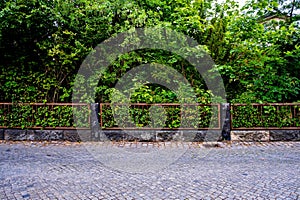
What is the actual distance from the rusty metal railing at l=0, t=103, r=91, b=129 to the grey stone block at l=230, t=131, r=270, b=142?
384cm

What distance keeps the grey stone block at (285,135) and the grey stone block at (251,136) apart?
15 cm

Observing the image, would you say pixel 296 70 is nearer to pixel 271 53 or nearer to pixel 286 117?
pixel 271 53

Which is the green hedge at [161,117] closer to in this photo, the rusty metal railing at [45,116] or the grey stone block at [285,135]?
the rusty metal railing at [45,116]

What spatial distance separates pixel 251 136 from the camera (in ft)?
22.8

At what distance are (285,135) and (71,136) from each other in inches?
215

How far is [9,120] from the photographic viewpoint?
7262 mm

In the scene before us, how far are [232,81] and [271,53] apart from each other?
1.40 m

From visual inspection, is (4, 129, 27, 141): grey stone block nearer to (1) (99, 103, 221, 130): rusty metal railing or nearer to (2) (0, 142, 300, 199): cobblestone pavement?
(2) (0, 142, 300, 199): cobblestone pavement

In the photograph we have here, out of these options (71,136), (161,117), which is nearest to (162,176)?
(161,117)

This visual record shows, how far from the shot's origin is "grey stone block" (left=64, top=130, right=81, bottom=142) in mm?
6996

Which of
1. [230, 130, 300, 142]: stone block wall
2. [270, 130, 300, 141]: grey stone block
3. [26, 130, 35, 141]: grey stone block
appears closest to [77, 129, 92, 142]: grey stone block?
[26, 130, 35, 141]: grey stone block

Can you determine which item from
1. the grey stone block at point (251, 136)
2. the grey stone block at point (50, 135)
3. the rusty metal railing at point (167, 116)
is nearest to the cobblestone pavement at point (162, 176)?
the grey stone block at point (251, 136)

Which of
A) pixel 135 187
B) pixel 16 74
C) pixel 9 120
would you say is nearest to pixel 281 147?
pixel 135 187

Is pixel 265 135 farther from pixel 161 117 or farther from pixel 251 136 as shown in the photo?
pixel 161 117
